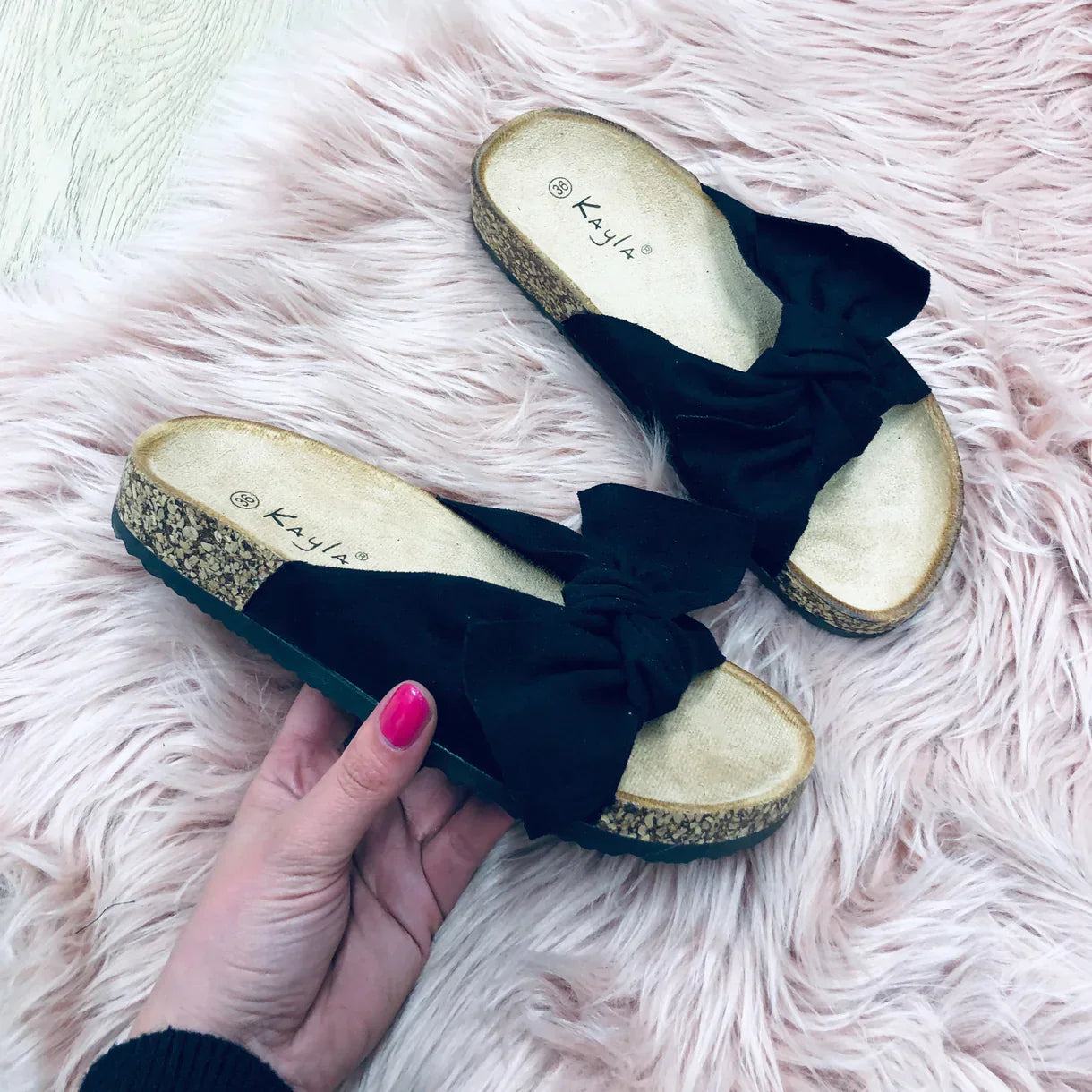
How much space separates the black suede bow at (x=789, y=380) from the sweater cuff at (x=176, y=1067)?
1.71ft

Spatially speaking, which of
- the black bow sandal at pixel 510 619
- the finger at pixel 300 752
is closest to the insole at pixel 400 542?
the black bow sandal at pixel 510 619

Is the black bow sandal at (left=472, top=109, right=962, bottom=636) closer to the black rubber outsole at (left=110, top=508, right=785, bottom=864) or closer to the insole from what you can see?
the insole

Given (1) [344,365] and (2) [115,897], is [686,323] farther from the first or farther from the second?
(2) [115,897]

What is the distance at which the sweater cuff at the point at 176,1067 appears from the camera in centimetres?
52

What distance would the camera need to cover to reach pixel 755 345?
758 mm

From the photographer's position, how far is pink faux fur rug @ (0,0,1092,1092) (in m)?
0.62

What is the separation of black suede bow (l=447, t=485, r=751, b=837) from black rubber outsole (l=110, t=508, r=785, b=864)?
41 millimetres

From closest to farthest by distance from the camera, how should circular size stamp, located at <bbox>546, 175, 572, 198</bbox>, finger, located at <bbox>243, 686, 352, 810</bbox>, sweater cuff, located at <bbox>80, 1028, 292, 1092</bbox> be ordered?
1. sweater cuff, located at <bbox>80, 1028, 292, 1092</bbox>
2. finger, located at <bbox>243, 686, 352, 810</bbox>
3. circular size stamp, located at <bbox>546, 175, 572, 198</bbox>

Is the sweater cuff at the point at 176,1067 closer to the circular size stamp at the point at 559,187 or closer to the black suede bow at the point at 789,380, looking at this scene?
the black suede bow at the point at 789,380

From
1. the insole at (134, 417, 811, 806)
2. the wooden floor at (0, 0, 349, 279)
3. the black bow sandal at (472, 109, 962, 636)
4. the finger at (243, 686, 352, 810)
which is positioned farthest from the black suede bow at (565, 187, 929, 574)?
the wooden floor at (0, 0, 349, 279)

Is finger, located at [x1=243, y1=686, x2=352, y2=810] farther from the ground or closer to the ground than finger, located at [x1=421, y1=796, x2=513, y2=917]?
farther from the ground

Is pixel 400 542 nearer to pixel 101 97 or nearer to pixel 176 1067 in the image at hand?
pixel 176 1067

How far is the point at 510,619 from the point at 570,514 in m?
0.14

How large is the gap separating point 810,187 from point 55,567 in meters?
0.75
